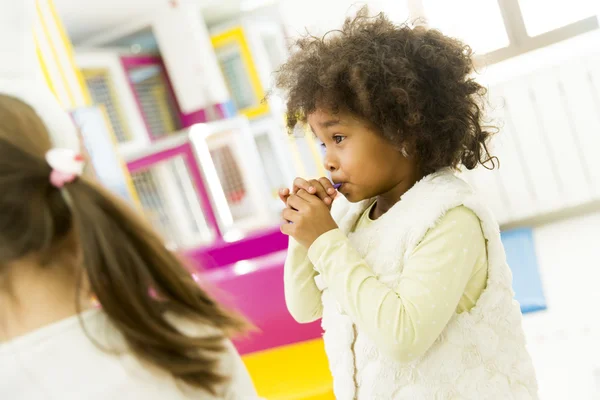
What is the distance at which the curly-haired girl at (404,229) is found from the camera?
772 mm

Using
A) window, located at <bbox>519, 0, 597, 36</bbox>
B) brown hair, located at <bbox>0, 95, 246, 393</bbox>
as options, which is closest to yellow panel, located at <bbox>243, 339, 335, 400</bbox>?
brown hair, located at <bbox>0, 95, 246, 393</bbox>

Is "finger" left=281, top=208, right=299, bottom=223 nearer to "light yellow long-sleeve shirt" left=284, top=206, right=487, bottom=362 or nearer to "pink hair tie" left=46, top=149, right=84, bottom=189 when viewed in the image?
A: "light yellow long-sleeve shirt" left=284, top=206, right=487, bottom=362

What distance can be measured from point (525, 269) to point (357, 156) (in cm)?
187

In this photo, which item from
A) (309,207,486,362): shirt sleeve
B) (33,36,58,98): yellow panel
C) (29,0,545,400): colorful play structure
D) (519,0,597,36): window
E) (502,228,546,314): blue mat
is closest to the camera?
(309,207,486,362): shirt sleeve

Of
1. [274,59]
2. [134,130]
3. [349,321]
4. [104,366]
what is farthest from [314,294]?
[134,130]

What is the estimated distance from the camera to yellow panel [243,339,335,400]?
1.33 m

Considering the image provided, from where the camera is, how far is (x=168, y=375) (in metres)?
0.60

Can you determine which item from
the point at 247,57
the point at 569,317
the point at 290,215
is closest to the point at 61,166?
the point at 290,215

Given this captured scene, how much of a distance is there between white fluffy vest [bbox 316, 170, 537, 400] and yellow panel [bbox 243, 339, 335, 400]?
19.4 inches

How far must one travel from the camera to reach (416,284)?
76 cm

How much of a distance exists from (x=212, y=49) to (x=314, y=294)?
293cm

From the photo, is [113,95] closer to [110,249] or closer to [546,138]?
[546,138]

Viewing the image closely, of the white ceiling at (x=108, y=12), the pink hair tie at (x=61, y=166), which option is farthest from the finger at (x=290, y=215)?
the white ceiling at (x=108, y=12)

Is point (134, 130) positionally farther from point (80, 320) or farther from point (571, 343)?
point (80, 320)
